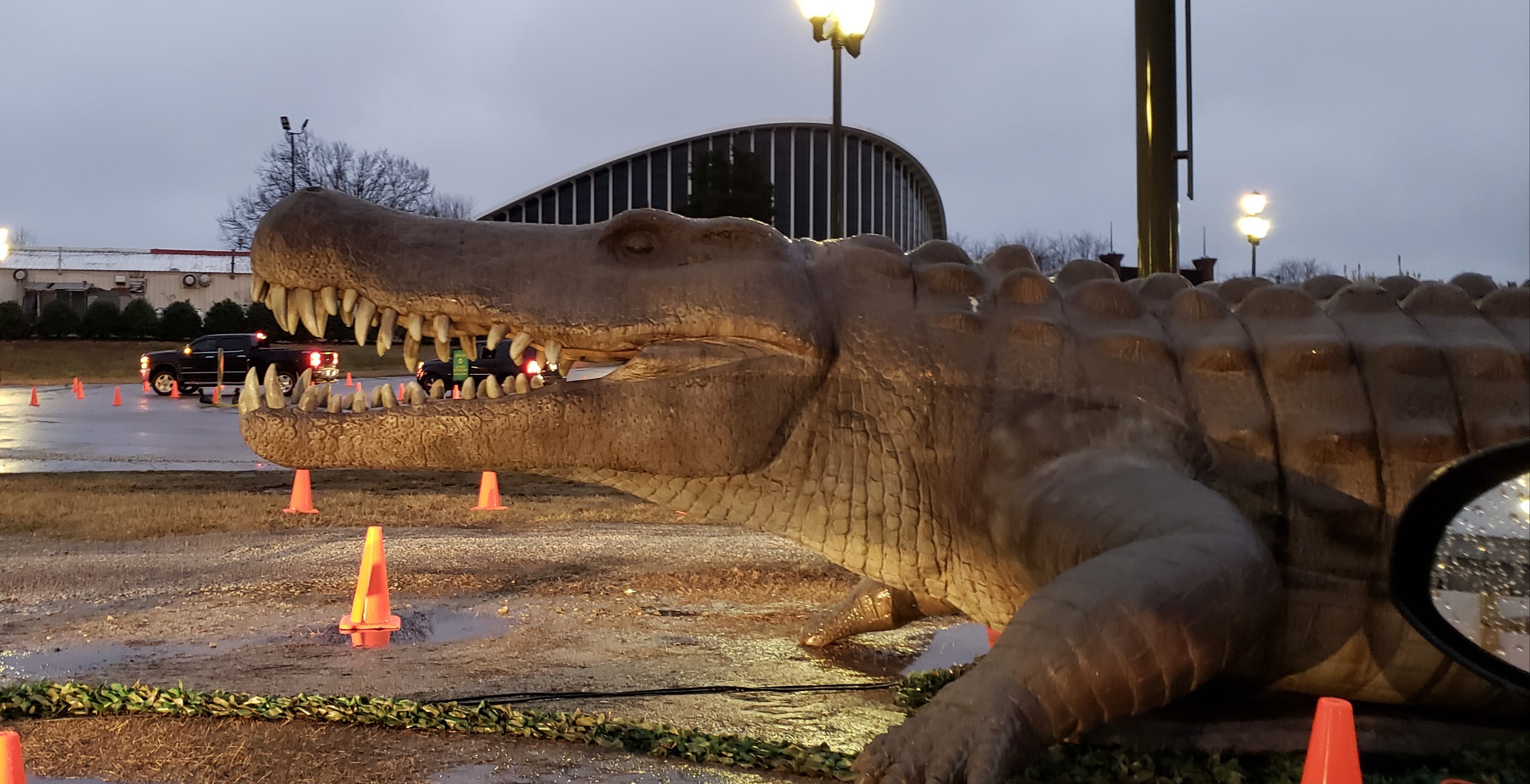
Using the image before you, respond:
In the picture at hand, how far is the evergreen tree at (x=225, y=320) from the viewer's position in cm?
4278

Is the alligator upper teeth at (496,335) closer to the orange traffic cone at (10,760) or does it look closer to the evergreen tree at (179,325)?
the orange traffic cone at (10,760)

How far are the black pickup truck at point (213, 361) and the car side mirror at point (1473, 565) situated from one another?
28.9 metres

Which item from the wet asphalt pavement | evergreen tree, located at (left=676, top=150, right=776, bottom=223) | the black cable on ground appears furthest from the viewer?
evergreen tree, located at (left=676, top=150, right=776, bottom=223)

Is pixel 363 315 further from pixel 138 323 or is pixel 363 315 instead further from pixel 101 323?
pixel 101 323

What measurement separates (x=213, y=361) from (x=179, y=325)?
50.2ft

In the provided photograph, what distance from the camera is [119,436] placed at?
1725 centimetres

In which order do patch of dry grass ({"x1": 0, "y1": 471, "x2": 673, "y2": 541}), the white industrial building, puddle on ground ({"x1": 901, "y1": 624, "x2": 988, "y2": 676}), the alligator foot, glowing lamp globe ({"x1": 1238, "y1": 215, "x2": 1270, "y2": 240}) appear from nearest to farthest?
the alligator foot, puddle on ground ({"x1": 901, "y1": 624, "x2": 988, "y2": 676}), patch of dry grass ({"x1": 0, "y1": 471, "x2": 673, "y2": 541}), glowing lamp globe ({"x1": 1238, "y1": 215, "x2": 1270, "y2": 240}), the white industrial building

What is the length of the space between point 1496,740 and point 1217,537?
141 centimetres

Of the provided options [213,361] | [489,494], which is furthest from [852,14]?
[213,361]

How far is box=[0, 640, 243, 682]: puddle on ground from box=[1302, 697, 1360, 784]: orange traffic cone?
4.39 metres

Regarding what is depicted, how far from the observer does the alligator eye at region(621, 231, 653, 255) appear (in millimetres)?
3975

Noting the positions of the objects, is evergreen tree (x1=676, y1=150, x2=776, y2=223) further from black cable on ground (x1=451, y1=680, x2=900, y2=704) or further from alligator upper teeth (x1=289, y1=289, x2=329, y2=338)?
alligator upper teeth (x1=289, y1=289, x2=329, y2=338)

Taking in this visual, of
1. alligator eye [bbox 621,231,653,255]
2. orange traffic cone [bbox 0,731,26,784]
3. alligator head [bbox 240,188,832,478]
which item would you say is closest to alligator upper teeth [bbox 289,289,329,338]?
alligator head [bbox 240,188,832,478]

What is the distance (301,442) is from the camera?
3887mm
